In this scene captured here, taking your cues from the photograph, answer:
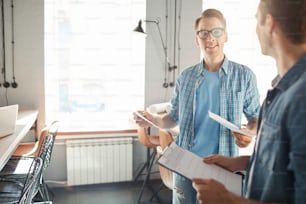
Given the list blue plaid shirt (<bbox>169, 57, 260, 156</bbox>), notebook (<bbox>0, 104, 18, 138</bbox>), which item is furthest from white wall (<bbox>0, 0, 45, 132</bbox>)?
blue plaid shirt (<bbox>169, 57, 260, 156</bbox>)

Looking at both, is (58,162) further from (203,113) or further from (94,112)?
(203,113)

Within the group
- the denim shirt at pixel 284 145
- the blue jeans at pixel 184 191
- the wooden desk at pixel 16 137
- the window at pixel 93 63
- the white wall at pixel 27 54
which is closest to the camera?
the denim shirt at pixel 284 145

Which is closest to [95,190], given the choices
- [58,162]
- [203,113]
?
[58,162]

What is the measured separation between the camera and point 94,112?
285 cm

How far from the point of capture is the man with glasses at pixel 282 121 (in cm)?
48

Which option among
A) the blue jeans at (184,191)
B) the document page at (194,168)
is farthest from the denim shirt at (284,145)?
the blue jeans at (184,191)

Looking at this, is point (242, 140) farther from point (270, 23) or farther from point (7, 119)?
point (7, 119)

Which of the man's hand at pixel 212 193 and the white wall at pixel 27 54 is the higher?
the white wall at pixel 27 54

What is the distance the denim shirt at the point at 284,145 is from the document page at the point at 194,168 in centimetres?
13

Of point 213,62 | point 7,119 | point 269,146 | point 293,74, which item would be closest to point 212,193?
point 269,146

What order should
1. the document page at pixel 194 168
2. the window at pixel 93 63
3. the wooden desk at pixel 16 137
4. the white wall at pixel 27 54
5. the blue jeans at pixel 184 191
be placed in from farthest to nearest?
the window at pixel 93 63, the white wall at pixel 27 54, the wooden desk at pixel 16 137, the blue jeans at pixel 184 191, the document page at pixel 194 168

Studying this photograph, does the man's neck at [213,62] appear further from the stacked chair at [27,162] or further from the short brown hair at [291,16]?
the stacked chair at [27,162]

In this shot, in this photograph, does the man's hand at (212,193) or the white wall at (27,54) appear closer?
the man's hand at (212,193)

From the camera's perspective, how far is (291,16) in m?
0.51
